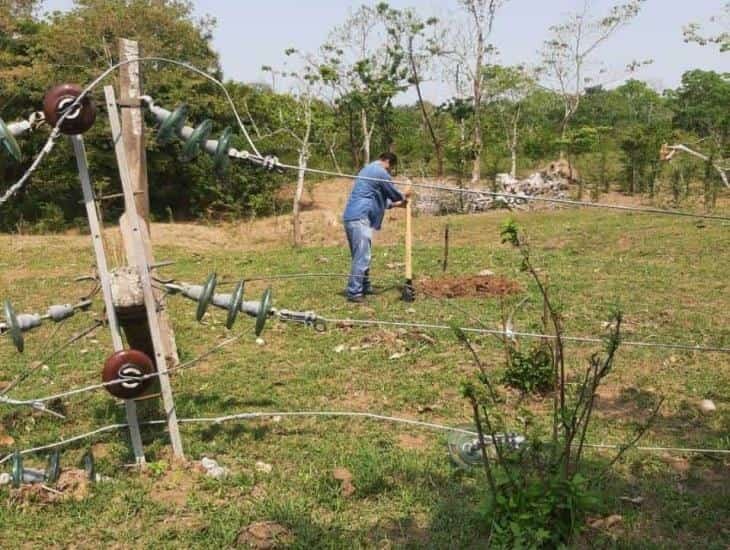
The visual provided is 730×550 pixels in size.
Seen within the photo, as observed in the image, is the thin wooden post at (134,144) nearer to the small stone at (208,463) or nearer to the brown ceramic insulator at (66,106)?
the brown ceramic insulator at (66,106)

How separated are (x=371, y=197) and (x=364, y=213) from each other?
181 millimetres

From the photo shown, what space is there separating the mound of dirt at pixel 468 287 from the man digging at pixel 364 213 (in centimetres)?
80

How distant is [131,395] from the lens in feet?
10.7

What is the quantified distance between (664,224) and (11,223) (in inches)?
688

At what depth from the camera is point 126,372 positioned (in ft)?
Result: 10.5

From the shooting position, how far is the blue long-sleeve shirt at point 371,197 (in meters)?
7.46

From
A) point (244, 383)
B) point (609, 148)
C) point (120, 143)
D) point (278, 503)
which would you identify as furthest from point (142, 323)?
point (609, 148)

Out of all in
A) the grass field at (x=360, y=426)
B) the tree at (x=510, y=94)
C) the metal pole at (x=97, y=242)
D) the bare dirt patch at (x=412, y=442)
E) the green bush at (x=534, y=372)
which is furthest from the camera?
the tree at (x=510, y=94)

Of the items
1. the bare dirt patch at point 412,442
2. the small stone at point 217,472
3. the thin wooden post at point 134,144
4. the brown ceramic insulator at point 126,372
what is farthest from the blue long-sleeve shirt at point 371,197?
the brown ceramic insulator at point 126,372

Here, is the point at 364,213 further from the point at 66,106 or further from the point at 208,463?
the point at 66,106

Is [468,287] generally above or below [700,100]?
below

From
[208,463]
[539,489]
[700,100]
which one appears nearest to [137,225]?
[208,463]

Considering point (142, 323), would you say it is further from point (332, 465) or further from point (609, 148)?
point (609, 148)

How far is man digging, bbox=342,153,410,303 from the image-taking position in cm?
746
